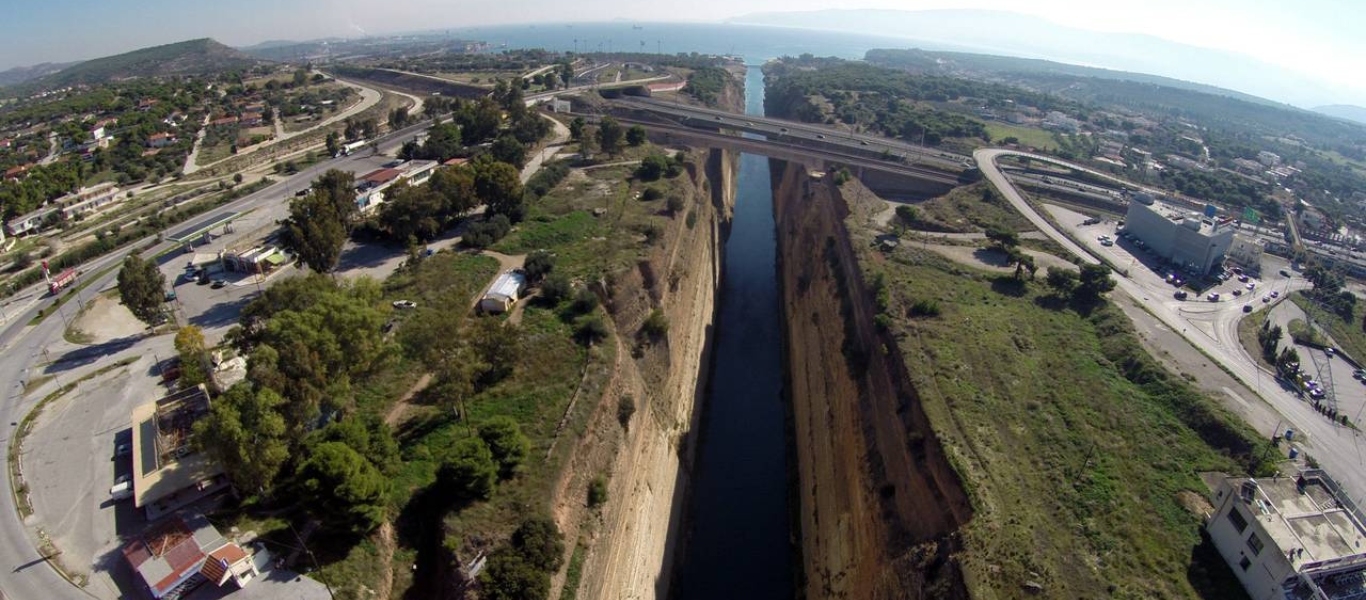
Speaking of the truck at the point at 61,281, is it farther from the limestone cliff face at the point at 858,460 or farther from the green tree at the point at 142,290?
the limestone cliff face at the point at 858,460

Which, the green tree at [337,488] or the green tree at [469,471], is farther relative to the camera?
the green tree at [469,471]

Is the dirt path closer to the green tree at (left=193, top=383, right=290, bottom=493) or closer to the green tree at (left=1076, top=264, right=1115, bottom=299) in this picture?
the green tree at (left=193, top=383, right=290, bottom=493)

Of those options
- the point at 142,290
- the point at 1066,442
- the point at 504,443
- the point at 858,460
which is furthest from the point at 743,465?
the point at 142,290

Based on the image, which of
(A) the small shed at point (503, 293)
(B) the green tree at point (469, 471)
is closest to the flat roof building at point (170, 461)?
(B) the green tree at point (469, 471)

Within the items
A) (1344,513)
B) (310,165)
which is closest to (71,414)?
(310,165)

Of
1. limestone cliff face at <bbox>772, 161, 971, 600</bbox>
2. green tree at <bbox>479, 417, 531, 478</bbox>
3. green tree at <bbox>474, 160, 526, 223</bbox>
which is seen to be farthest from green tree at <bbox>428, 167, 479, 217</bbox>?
limestone cliff face at <bbox>772, 161, 971, 600</bbox>

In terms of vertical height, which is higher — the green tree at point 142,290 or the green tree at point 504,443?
the green tree at point 142,290
